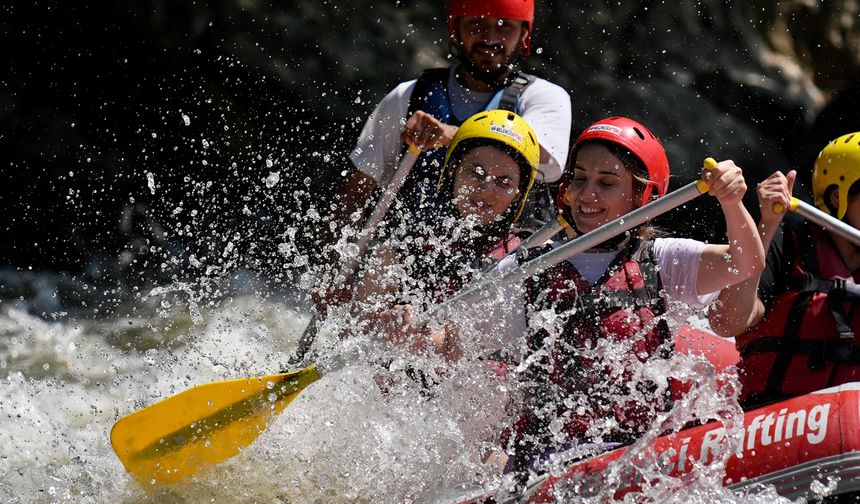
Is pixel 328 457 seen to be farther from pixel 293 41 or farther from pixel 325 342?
pixel 293 41

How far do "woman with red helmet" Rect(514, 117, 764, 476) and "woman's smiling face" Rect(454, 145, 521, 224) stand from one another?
1.43 ft

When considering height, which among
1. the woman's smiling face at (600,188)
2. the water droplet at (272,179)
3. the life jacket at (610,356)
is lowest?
the life jacket at (610,356)

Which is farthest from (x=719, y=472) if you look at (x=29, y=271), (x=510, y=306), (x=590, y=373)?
(x=29, y=271)

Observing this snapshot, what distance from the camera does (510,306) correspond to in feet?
10.6

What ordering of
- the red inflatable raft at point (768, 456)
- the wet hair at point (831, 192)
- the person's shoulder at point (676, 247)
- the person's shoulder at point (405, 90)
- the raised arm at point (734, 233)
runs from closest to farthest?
the red inflatable raft at point (768, 456) → the raised arm at point (734, 233) → the person's shoulder at point (676, 247) → the wet hair at point (831, 192) → the person's shoulder at point (405, 90)

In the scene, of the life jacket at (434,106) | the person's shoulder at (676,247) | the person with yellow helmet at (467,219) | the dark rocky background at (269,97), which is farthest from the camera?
the dark rocky background at (269,97)

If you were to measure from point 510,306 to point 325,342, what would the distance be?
2.97 feet

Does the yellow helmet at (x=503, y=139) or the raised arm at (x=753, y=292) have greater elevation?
the yellow helmet at (x=503, y=139)

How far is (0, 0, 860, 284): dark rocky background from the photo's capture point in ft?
20.7

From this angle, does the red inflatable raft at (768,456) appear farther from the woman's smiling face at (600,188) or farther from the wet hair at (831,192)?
the wet hair at (831,192)

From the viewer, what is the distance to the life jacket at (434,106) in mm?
4125

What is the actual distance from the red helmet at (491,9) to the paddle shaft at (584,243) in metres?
1.44

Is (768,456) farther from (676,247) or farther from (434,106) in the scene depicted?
(434,106)

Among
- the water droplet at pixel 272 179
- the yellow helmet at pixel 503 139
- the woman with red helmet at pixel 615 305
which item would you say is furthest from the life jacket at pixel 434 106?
the water droplet at pixel 272 179
